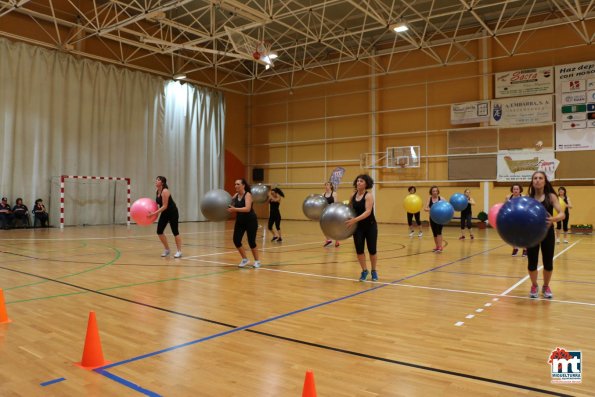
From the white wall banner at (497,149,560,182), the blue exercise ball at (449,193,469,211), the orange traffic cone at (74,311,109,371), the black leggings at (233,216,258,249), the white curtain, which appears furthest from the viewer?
the white wall banner at (497,149,560,182)

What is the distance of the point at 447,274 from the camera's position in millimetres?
7539

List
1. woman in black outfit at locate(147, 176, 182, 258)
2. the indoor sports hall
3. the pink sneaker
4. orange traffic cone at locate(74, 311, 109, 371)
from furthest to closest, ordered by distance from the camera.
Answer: woman in black outfit at locate(147, 176, 182, 258) < the pink sneaker < the indoor sports hall < orange traffic cone at locate(74, 311, 109, 371)

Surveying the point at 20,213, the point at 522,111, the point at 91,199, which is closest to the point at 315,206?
the point at 20,213

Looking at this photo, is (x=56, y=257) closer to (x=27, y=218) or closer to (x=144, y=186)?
(x=27, y=218)

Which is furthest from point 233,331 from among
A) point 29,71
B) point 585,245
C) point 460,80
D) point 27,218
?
point 460,80

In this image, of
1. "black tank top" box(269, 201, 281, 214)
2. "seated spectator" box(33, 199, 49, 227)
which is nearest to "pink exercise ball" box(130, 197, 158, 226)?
"black tank top" box(269, 201, 281, 214)

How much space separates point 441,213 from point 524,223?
5605mm

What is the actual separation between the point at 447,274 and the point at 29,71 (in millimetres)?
17043

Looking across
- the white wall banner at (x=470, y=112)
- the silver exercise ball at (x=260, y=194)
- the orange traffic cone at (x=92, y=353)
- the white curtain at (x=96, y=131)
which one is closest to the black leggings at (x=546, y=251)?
the orange traffic cone at (x=92, y=353)

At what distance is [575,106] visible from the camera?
17672mm

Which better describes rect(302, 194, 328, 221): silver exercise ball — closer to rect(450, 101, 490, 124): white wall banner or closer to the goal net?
the goal net

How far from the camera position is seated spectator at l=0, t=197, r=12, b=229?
1605cm

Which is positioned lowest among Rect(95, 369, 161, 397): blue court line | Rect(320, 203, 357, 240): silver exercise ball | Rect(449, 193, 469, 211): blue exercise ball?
Rect(95, 369, 161, 397): blue court line

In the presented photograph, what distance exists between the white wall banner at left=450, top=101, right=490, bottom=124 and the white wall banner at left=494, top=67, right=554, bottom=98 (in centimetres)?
78
